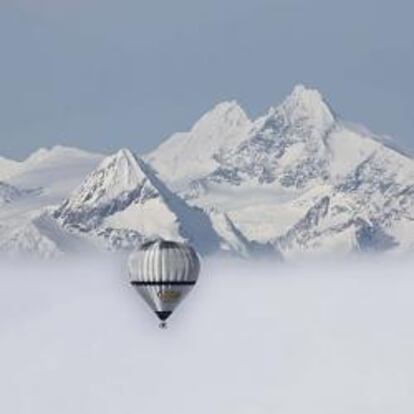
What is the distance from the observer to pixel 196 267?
185 metres

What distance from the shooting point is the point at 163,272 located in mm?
182625

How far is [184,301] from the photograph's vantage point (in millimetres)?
183750

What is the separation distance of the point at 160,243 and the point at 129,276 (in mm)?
8589

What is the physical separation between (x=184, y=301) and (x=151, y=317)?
9524mm

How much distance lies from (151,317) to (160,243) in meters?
10.8

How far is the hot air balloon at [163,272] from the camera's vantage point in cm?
17946

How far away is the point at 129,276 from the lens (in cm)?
19225

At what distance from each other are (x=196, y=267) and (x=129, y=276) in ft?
34.9

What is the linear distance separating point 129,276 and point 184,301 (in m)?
10.7

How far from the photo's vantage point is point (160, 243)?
185375mm

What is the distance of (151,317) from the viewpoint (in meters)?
192

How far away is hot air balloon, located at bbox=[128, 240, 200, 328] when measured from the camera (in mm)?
179462

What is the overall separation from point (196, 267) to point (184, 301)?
382 centimetres
